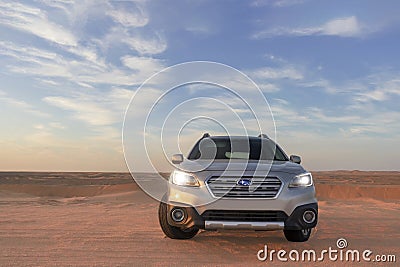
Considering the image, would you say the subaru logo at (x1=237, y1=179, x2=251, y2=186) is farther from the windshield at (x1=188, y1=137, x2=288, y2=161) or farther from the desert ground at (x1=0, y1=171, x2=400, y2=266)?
the windshield at (x1=188, y1=137, x2=288, y2=161)

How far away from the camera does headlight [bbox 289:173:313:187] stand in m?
6.09

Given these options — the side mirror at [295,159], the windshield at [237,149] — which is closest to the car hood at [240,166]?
the side mirror at [295,159]

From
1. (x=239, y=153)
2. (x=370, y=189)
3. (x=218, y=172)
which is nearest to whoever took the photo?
(x=218, y=172)

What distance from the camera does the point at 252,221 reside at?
580cm

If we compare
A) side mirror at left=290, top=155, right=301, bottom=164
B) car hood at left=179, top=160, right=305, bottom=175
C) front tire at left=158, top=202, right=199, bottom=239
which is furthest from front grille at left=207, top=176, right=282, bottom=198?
side mirror at left=290, top=155, right=301, bottom=164

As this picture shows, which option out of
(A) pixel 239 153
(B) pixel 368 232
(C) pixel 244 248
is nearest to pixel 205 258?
(C) pixel 244 248

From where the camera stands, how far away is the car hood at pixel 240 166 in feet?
20.1

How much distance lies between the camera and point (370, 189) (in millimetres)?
20125

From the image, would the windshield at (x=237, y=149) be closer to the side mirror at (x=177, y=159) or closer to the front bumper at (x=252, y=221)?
the side mirror at (x=177, y=159)

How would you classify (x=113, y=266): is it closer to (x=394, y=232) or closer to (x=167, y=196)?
(x=167, y=196)

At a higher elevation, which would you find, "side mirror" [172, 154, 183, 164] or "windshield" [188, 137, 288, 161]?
"windshield" [188, 137, 288, 161]

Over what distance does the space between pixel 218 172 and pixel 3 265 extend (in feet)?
9.42

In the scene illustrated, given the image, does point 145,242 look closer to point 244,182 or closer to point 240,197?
point 240,197

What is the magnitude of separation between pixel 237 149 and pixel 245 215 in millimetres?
1812
